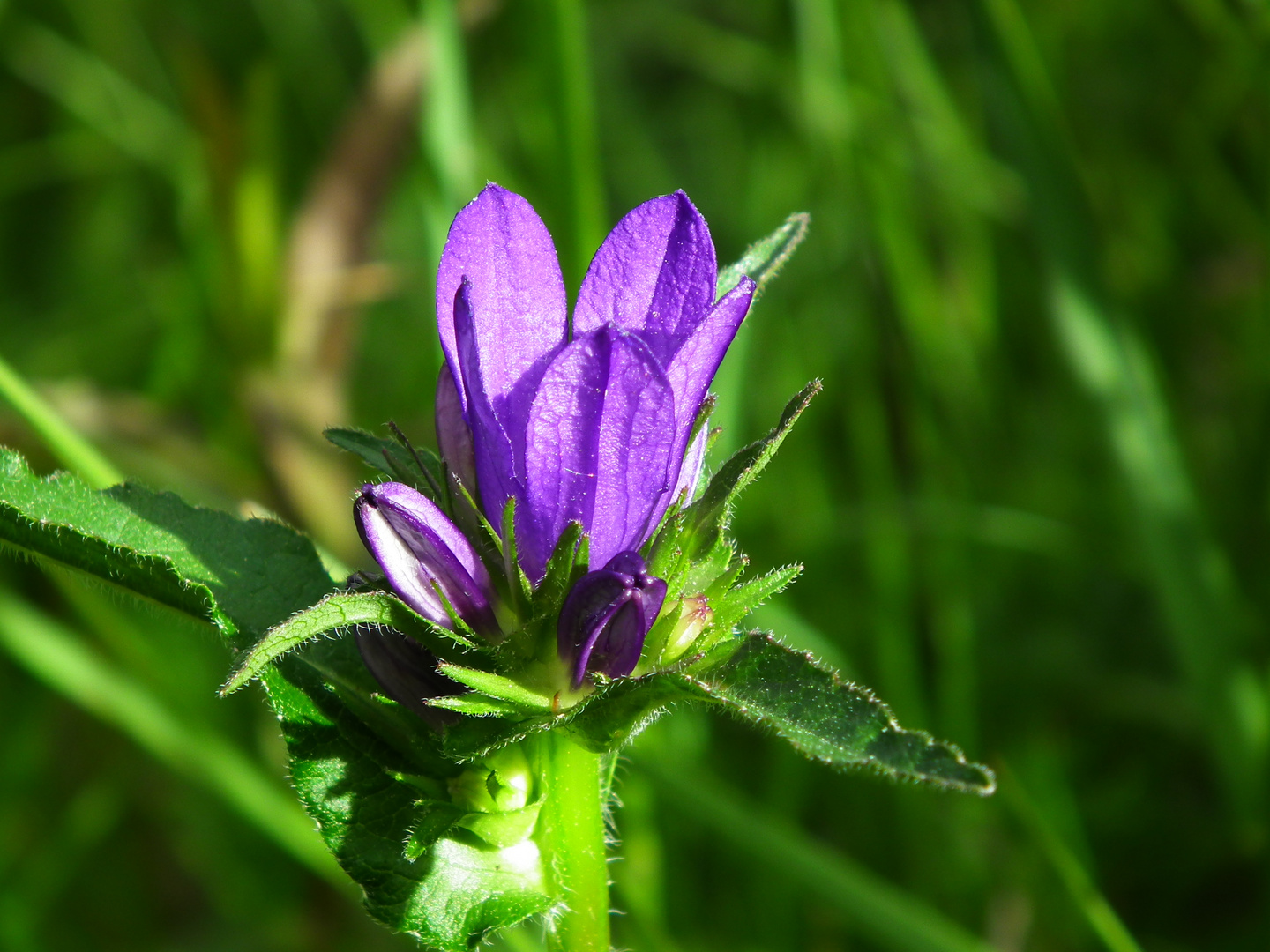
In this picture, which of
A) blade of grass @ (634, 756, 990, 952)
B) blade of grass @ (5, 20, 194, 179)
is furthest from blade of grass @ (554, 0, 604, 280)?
blade of grass @ (5, 20, 194, 179)

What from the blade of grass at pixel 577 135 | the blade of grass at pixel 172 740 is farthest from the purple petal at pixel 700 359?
the blade of grass at pixel 172 740

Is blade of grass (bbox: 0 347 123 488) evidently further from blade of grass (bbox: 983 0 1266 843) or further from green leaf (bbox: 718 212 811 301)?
blade of grass (bbox: 983 0 1266 843)

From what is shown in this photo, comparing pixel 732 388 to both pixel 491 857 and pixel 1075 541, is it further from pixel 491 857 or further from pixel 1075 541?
pixel 491 857

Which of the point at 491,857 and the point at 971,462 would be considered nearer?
the point at 491,857

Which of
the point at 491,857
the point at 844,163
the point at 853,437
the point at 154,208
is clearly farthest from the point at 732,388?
the point at 154,208

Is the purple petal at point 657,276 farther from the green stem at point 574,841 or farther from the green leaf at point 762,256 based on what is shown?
the green stem at point 574,841
